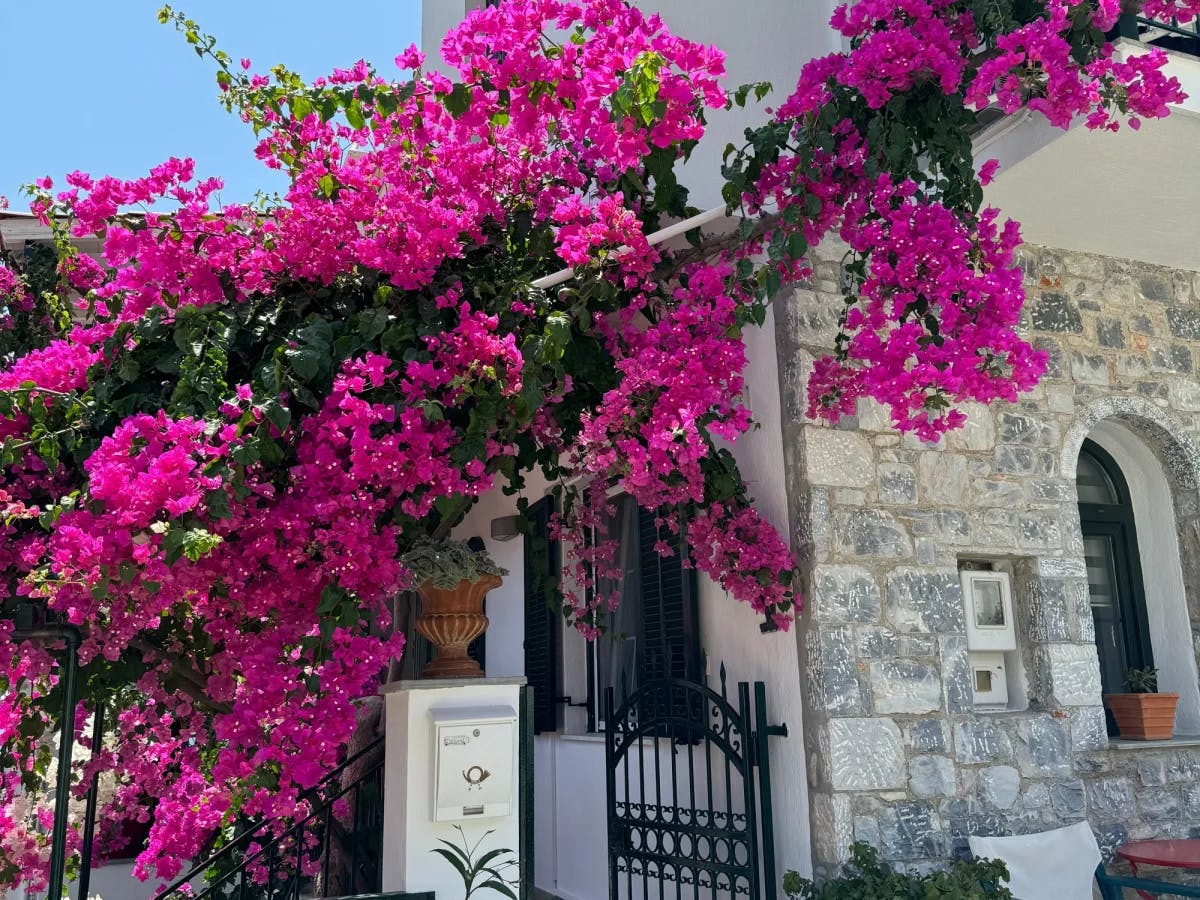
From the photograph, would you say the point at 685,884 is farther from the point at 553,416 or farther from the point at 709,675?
the point at 553,416

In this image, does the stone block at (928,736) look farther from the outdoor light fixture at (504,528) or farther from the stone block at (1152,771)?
the outdoor light fixture at (504,528)

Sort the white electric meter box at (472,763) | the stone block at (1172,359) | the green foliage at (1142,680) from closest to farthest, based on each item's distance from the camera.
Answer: the white electric meter box at (472,763)
the green foliage at (1142,680)
the stone block at (1172,359)

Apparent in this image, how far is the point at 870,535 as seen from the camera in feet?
14.1

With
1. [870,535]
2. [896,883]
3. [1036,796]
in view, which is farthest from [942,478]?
[896,883]

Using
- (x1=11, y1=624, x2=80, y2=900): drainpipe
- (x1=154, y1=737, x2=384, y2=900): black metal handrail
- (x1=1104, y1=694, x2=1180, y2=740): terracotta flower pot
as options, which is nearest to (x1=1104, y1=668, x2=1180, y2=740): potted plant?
(x1=1104, y1=694, x2=1180, y2=740): terracotta flower pot

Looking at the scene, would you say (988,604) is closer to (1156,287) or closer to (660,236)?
(1156,287)

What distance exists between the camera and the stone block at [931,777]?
4090mm

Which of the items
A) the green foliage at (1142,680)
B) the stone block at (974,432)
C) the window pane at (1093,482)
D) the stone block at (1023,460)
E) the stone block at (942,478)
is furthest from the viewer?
the window pane at (1093,482)

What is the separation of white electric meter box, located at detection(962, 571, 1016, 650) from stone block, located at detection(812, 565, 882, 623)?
0.64m

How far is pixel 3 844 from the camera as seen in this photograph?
446cm

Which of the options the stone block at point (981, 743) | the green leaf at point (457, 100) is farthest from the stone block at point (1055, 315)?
the green leaf at point (457, 100)

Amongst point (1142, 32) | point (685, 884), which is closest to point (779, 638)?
point (685, 884)

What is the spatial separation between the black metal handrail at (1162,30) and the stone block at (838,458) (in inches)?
72.0

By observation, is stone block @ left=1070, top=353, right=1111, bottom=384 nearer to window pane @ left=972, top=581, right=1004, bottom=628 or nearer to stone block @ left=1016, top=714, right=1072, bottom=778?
window pane @ left=972, top=581, right=1004, bottom=628
